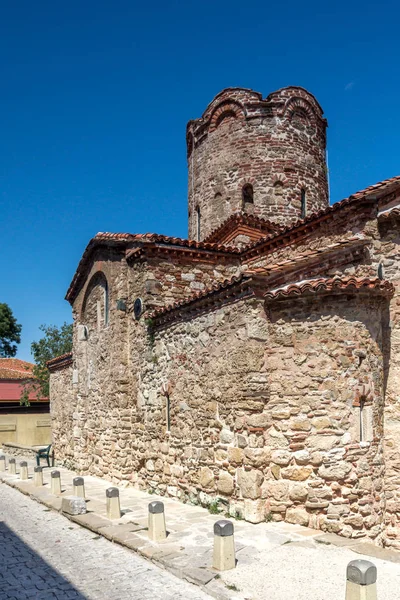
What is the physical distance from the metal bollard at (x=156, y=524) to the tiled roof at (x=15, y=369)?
75.5 ft

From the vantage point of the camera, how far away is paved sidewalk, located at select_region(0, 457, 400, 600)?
16.5 feet

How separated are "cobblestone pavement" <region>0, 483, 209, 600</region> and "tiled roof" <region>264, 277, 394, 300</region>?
3.98 meters

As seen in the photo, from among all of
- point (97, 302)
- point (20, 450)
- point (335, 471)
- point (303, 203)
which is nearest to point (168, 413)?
point (335, 471)

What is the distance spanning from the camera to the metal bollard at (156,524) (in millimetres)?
6711

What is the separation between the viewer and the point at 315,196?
15523 millimetres

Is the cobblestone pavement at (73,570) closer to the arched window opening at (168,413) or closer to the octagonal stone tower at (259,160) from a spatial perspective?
the arched window opening at (168,413)

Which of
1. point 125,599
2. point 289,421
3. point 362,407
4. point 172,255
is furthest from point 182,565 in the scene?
point 172,255

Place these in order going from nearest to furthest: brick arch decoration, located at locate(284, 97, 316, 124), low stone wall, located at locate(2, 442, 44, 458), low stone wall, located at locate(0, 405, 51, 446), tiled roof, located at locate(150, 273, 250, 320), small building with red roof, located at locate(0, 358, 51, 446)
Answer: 1. tiled roof, located at locate(150, 273, 250, 320)
2. brick arch decoration, located at locate(284, 97, 316, 124)
3. low stone wall, located at locate(2, 442, 44, 458)
4. low stone wall, located at locate(0, 405, 51, 446)
5. small building with red roof, located at locate(0, 358, 51, 446)

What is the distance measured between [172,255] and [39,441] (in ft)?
55.4

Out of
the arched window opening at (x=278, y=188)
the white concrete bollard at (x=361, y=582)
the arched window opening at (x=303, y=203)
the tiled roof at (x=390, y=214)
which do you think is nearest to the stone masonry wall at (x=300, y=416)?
the tiled roof at (x=390, y=214)

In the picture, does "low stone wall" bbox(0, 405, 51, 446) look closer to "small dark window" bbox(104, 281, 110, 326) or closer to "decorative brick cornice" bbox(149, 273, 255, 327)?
"small dark window" bbox(104, 281, 110, 326)

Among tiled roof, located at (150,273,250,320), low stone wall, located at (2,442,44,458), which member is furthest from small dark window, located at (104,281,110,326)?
low stone wall, located at (2,442,44,458)

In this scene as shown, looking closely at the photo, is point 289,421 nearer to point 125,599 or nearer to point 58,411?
point 125,599

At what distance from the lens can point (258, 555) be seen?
5926mm
